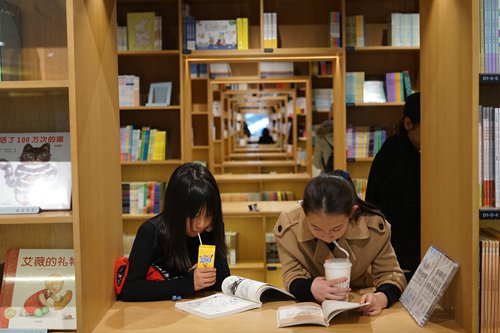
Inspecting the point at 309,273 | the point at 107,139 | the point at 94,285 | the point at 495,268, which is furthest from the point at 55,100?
the point at 495,268

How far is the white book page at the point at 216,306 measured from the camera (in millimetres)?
2277

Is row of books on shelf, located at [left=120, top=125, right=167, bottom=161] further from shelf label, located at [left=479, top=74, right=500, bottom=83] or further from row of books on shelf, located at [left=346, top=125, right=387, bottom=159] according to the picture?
shelf label, located at [left=479, top=74, right=500, bottom=83]

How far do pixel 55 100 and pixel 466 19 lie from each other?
1479 millimetres

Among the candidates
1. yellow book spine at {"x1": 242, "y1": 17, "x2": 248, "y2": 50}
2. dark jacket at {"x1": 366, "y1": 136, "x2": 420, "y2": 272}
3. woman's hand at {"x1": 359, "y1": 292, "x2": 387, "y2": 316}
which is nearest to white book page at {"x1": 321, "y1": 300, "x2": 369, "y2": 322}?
woman's hand at {"x1": 359, "y1": 292, "x2": 387, "y2": 316}

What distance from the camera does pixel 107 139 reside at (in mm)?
2469

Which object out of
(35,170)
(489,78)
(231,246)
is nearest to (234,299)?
(35,170)

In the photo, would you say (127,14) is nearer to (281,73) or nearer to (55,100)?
(281,73)

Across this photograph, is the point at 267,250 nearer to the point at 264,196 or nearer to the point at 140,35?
the point at 264,196

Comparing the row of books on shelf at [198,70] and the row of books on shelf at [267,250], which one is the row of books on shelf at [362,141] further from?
the row of books on shelf at [198,70]

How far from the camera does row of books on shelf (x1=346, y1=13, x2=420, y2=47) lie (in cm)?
562

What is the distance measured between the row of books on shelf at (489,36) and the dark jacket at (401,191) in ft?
5.32

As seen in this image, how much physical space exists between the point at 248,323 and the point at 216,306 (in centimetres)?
22

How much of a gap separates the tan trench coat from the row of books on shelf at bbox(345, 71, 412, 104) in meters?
3.33

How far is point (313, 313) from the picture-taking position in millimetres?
2203
